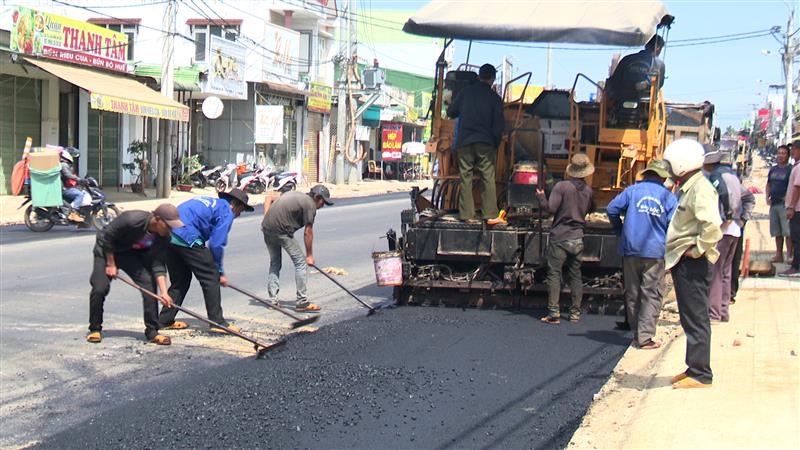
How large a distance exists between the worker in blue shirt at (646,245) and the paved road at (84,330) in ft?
10.4

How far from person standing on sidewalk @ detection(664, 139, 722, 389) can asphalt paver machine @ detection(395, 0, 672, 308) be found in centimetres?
294

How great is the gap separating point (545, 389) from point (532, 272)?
9.65ft

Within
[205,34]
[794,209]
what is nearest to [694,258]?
[794,209]

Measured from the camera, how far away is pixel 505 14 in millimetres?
9422

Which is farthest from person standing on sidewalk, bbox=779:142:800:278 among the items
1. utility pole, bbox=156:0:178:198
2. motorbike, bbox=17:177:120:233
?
utility pole, bbox=156:0:178:198

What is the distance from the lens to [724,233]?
8.66 m

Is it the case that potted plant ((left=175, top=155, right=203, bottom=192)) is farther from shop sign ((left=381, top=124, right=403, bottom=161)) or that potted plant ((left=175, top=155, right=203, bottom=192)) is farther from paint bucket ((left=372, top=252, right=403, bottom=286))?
paint bucket ((left=372, top=252, right=403, bottom=286))

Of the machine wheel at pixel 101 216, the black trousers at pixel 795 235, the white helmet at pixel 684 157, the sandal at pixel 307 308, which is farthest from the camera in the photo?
the machine wheel at pixel 101 216

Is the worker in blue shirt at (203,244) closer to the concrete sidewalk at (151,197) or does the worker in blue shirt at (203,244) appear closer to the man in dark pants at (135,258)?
the man in dark pants at (135,258)

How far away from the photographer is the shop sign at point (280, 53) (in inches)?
1401

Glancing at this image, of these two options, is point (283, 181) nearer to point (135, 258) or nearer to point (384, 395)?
point (135, 258)

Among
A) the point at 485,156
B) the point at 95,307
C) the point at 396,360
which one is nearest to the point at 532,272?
the point at 485,156

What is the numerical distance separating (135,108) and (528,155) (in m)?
15.1

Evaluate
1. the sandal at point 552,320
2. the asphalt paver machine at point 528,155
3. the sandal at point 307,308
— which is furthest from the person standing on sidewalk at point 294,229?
the sandal at point 552,320
